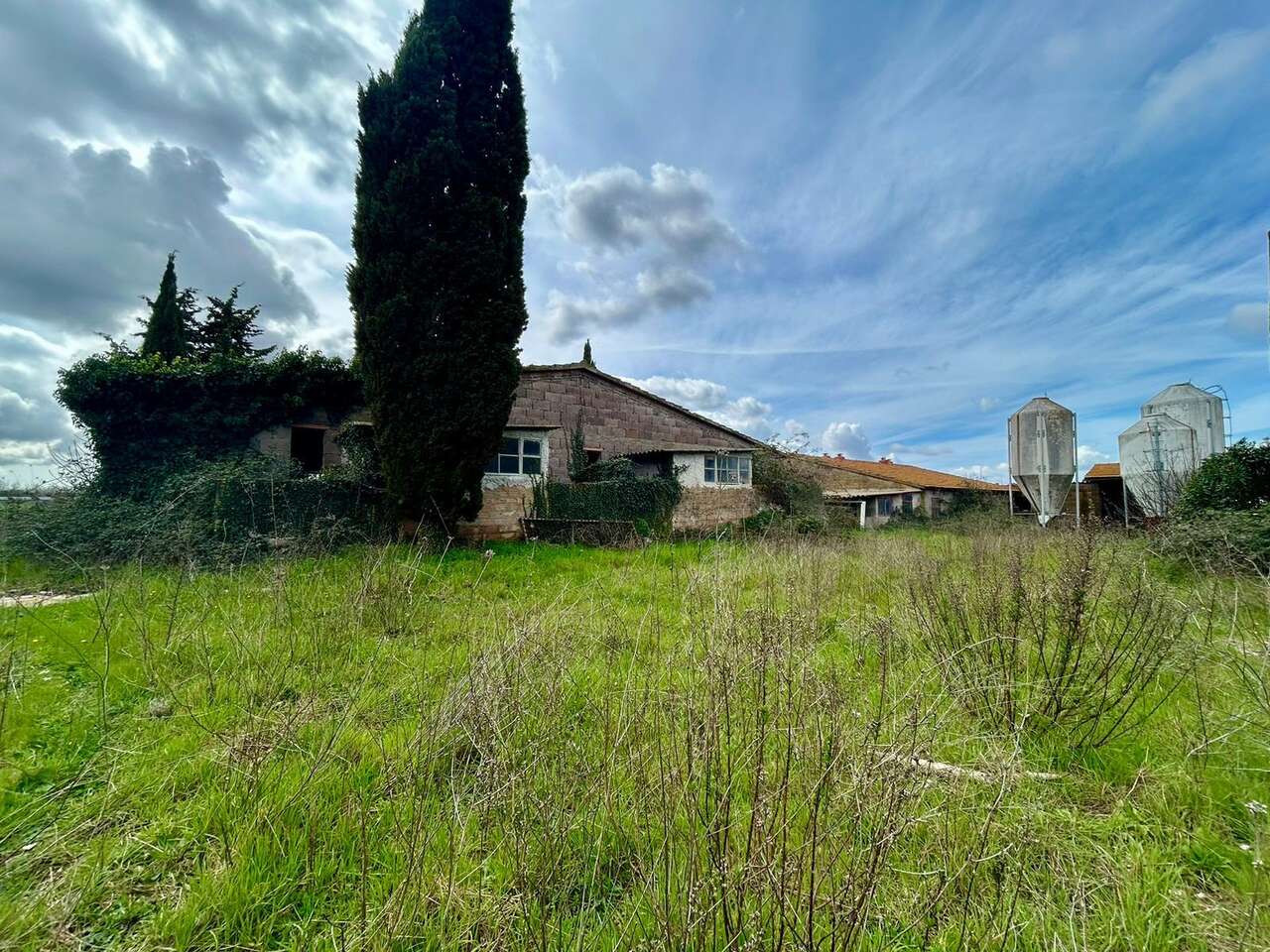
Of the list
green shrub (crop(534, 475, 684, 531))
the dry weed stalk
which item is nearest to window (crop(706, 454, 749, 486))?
green shrub (crop(534, 475, 684, 531))

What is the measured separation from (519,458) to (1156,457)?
52.2 ft

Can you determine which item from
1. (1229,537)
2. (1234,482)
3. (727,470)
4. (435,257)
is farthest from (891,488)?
(435,257)

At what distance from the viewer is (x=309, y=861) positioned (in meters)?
1.77

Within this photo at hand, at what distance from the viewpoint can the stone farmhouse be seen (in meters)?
11.9

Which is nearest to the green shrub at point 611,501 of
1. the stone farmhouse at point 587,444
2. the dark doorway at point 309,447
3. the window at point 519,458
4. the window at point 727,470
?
the stone farmhouse at point 587,444

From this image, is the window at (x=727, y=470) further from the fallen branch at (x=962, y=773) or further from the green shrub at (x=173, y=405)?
the fallen branch at (x=962, y=773)

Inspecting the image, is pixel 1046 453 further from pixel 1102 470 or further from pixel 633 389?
pixel 1102 470

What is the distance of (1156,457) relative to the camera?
11906 millimetres

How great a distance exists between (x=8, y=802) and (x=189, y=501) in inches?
325

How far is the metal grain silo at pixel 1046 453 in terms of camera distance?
11.6 metres

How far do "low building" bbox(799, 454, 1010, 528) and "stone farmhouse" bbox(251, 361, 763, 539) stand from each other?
565cm

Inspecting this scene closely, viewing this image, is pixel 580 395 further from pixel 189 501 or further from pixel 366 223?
pixel 189 501

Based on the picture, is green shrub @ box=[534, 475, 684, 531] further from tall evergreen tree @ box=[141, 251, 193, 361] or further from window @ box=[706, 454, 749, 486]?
tall evergreen tree @ box=[141, 251, 193, 361]

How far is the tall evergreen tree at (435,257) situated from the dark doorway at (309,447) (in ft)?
15.7
